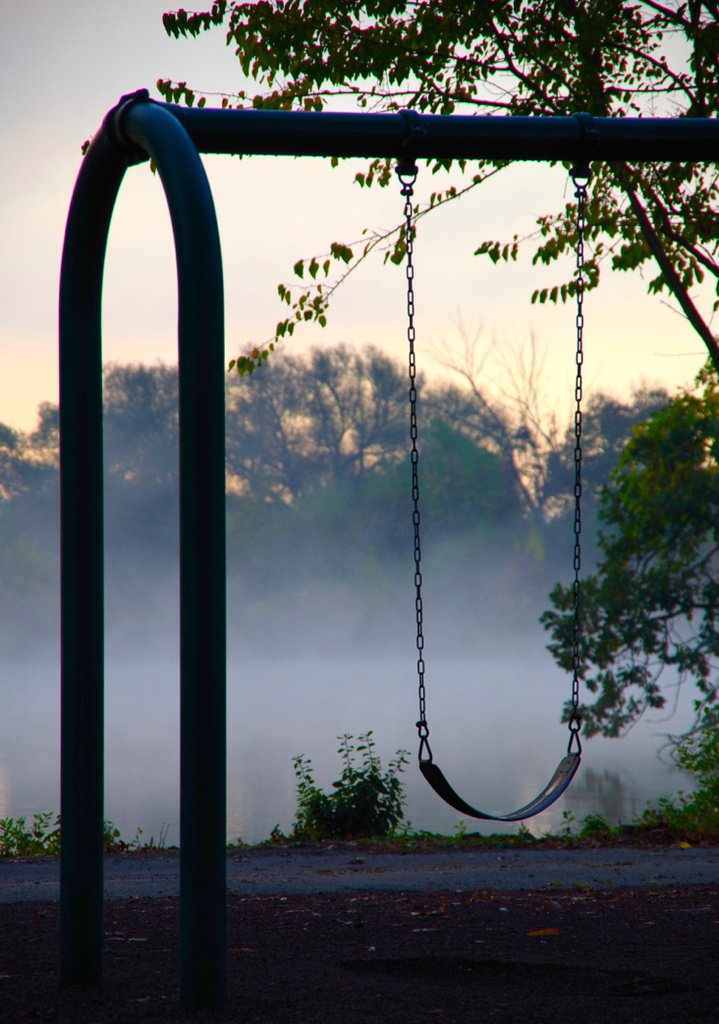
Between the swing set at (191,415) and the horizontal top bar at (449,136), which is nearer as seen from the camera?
the swing set at (191,415)

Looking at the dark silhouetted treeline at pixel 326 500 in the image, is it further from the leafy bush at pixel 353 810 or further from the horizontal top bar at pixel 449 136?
the horizontal top bar at pixel 449 136

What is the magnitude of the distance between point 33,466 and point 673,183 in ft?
150

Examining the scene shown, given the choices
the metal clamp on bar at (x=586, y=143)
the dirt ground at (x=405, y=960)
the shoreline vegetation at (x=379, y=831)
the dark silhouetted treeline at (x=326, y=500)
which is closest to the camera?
the dirt ground at (x=405, y=960)

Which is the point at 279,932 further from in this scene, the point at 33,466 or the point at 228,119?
the point at 33,466

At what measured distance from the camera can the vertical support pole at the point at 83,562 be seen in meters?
3.06

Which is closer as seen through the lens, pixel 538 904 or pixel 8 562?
pixel 538 904

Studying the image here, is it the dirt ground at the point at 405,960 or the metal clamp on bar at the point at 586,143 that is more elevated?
the metal clamp on bar at the point at 586,143

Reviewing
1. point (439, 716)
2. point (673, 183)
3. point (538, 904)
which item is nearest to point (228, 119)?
point (538, 904)

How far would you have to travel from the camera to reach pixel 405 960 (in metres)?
3.63

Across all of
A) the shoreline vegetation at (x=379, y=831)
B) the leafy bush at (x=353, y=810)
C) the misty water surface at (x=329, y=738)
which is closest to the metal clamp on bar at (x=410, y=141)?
the shoreline vegetation at (x=379, y=831)

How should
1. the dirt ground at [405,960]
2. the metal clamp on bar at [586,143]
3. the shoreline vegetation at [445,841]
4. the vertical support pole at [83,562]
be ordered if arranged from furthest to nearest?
the shoreline vegetation at [445,841] → the metal clamp on bar at [586,143] → the vertical support pole at [83,562] → the dirt ground at [405,960]

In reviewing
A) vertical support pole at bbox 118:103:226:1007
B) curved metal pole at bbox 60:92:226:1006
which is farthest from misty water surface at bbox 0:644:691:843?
vertical support pole at bbox 118:103:226:1007

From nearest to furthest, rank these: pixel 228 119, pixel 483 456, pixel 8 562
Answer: pixel 228 119, pixel 483 456, pixel 8 562

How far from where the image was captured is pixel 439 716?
37375 mm
